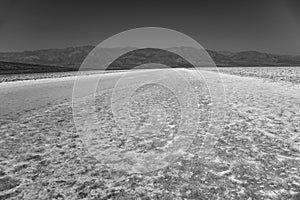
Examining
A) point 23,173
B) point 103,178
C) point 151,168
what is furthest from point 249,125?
point 23,173

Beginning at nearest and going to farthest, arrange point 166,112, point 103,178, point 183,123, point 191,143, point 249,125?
point 103,178, point 191,143, point 249,125, point 183,123, point 166,112

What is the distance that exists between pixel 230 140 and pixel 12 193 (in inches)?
244

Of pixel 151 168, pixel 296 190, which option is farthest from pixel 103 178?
pixel 296 190

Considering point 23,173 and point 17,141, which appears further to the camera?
point 17,141

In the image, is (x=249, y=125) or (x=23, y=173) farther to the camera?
(x=249, y=125)

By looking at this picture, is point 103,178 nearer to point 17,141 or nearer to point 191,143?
point 191,143

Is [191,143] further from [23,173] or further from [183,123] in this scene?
[23,173]

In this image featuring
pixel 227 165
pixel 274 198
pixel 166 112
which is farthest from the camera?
pixel 166 112

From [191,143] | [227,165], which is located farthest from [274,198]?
[191,143]

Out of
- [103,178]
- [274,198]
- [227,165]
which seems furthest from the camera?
[227,165]

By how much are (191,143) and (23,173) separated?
4.86 m

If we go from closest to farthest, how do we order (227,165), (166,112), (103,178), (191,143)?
(103,178) < (227,165) < (191,143) < (166,112)

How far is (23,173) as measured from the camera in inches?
211

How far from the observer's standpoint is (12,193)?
4508 mm
